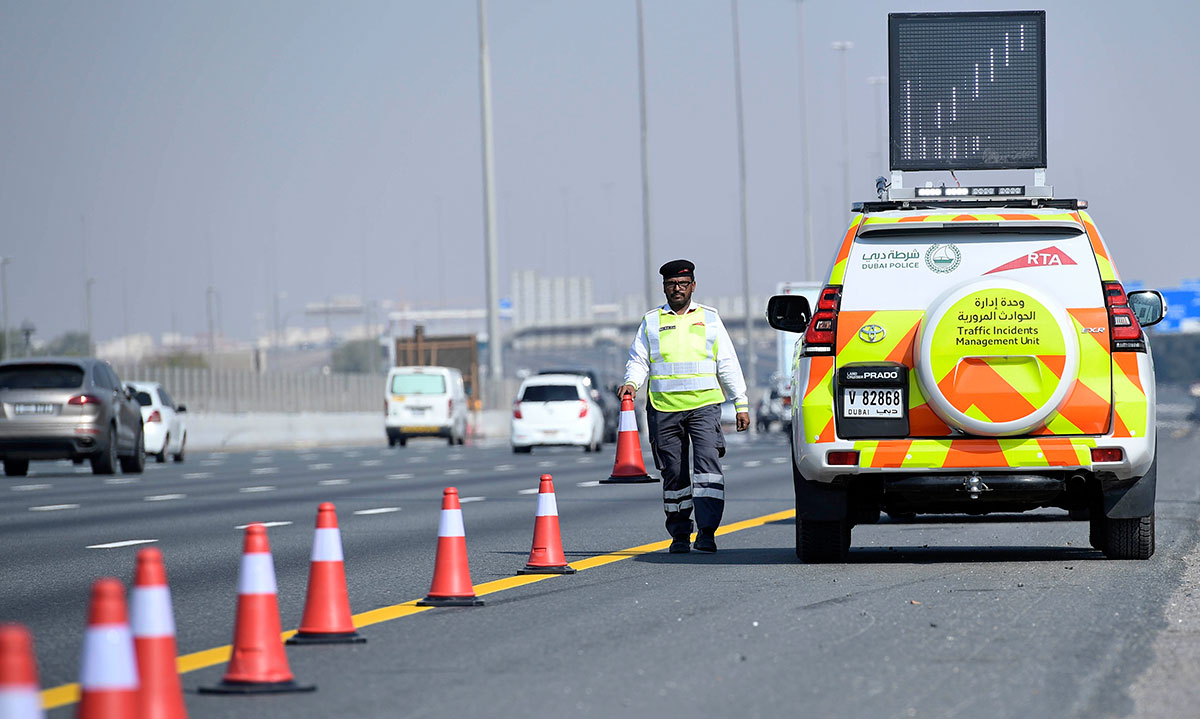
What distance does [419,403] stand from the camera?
46375 millimetres

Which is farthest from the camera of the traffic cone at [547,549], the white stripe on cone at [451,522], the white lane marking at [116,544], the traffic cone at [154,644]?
the white lane marking at [116,544]

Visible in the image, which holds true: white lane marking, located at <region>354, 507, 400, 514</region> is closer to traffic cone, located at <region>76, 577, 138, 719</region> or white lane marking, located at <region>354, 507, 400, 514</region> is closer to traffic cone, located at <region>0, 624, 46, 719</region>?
traffic cone, located at <region>76, 577, 138, 719</region>

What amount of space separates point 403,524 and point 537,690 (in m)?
9.71

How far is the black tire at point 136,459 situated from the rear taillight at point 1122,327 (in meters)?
21.0

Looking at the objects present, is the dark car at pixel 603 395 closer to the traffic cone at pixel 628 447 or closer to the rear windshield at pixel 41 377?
the rear windshield at pixel 41 377

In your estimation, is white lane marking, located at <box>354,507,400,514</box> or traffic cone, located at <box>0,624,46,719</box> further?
white lane marking, located at <box>354,507,400,514</box>

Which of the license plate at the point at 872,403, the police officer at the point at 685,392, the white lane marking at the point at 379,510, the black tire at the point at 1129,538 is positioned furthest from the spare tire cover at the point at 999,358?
the white lane marking at the point at 379,510

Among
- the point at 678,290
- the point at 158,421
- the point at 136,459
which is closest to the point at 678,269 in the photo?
the point at 678,290

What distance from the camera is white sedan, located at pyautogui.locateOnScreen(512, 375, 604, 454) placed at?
38.0 metres

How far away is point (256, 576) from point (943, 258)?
556 centimetres

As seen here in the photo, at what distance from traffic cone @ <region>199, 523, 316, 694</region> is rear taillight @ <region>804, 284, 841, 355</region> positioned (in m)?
5.01

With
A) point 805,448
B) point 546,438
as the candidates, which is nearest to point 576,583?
point 805,448

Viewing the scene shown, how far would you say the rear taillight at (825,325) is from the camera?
1133 cm

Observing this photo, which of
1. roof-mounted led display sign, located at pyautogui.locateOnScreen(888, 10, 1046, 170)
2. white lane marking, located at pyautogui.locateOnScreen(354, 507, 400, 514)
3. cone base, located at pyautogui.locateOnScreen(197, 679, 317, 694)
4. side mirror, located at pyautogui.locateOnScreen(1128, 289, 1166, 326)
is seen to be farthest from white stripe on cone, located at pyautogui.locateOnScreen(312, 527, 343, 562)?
white lane marking, located at pyautogui.locateOnScreen(354, 507, 400, 514)
